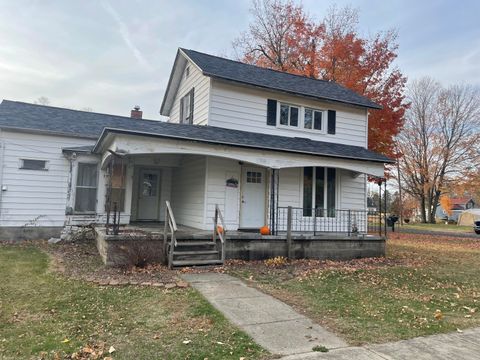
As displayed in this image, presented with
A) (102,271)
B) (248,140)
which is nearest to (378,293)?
(102,271)

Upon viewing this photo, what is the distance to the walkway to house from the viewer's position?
153 inches

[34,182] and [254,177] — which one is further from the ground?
[254,177]

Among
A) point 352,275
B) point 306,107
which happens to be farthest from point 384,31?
point 352,275

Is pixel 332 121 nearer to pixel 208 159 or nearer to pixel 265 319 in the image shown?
pixel 208 159

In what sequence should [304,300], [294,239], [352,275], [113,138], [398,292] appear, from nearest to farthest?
[304,300] < [398,292] < [352,275] < [113,138] < [294,239]

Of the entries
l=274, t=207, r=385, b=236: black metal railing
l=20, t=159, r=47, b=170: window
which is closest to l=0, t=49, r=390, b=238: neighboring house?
l=20, t=159, r=47, b=170: window

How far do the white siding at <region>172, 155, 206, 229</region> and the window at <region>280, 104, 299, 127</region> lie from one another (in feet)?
12.4

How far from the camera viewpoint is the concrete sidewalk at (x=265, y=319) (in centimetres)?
413

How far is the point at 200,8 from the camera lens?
47.1 ft

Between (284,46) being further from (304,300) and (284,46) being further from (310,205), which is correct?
(304,300)

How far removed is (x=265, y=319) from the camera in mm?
4969

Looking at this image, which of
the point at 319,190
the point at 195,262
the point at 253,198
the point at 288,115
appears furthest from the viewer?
the point at 288,115

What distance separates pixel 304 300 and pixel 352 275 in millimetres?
2834

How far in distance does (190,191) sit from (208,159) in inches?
69.5
